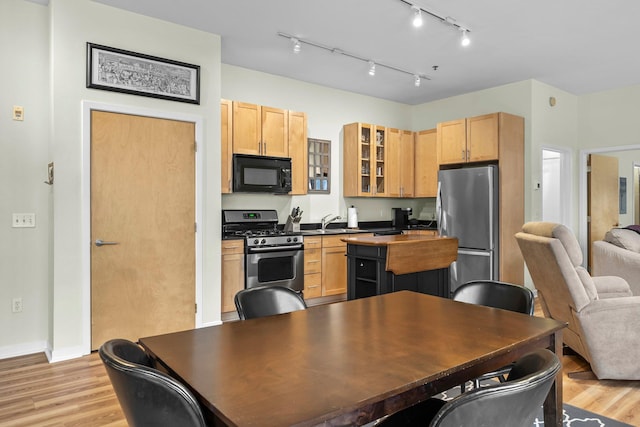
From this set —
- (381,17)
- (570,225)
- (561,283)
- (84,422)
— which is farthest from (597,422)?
(570,225)

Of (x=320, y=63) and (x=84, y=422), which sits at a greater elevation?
(x=320, y=63)

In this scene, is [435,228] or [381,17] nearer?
[381,17]

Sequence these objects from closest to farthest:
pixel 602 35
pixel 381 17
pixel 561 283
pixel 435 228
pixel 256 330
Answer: pixel 256 330 → pixel 561 283 → pixel 381 17 → pixel 602 35 → pixel 435 228

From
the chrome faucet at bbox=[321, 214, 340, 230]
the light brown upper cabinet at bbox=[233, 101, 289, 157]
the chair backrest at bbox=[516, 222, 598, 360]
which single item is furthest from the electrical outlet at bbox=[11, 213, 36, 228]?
the chair backrest at bbox=[516, 222, 598, 360]

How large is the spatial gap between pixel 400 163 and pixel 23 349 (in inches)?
200

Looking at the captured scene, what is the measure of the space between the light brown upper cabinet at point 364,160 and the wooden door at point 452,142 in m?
0.79

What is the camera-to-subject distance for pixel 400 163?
6.40 m

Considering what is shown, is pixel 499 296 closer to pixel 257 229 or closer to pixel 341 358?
pixel 341 358

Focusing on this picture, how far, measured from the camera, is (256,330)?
1.66 meters

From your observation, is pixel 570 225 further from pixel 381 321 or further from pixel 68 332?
pixel 68 332

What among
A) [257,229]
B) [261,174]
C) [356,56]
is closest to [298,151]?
[261,174]

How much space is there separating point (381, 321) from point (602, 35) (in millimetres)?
4182

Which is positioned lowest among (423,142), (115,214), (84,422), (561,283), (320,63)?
(84,422)

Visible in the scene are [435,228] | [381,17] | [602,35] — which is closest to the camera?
[381,17]
